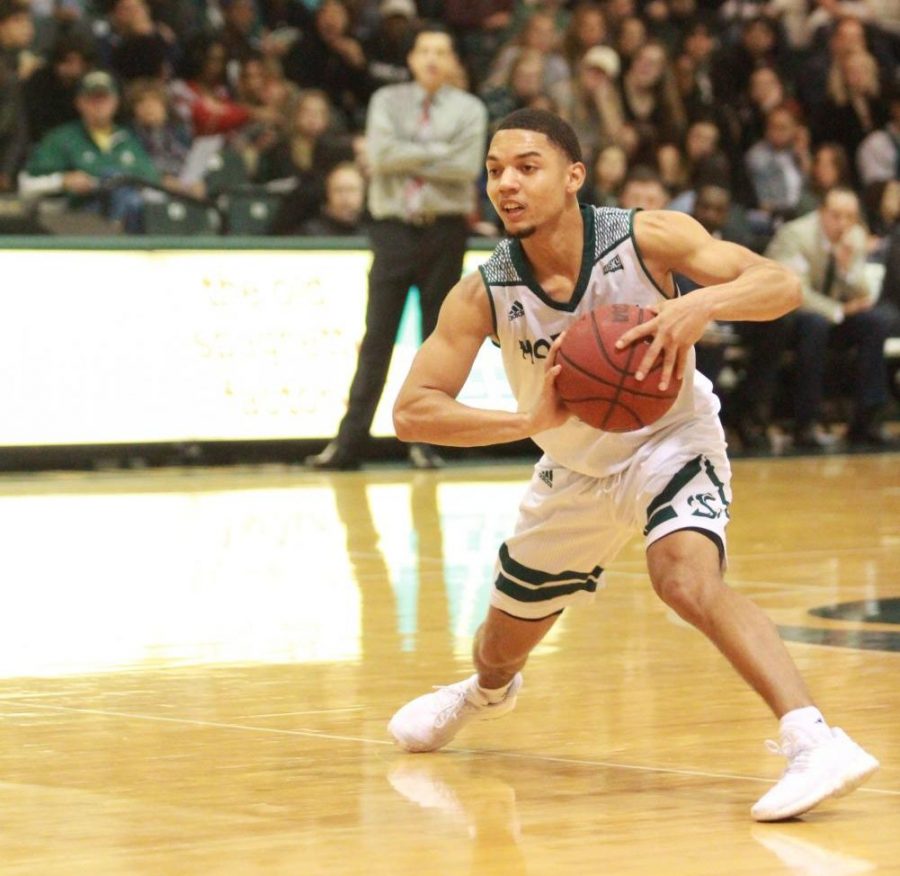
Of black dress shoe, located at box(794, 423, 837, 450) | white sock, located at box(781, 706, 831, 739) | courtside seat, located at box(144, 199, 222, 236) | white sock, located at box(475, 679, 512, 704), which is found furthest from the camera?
black dress shoe, located at box(794, 423, 837, 450)

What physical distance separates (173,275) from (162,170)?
2.28m

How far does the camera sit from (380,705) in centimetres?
564

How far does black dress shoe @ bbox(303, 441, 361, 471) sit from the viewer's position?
12738 millimetres

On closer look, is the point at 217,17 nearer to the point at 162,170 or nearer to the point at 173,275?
the point at 162,170

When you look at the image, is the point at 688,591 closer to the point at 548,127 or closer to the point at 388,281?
the point at 548,127

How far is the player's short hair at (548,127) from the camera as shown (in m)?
4.98

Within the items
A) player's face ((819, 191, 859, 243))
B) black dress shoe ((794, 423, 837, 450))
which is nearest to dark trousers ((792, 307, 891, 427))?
black dress shoe ((794, 423, 837, 450))

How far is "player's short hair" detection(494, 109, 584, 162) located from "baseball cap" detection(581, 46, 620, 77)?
1199 cm

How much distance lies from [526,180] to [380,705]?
152cm

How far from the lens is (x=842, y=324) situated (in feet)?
50.1

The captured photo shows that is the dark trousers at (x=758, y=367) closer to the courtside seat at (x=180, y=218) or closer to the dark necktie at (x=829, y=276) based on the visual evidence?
the dark necktie at (x=829, y=276)

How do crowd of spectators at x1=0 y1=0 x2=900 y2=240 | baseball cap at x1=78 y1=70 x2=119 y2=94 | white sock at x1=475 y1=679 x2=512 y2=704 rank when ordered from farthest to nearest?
crowd of spectators at x1=0 y1=0 x2=900 y2=240, baseball cap at x1=78 y1=70 x2=119 y2=94, white sock at x1=475 y1=679 x2=512 y2=704

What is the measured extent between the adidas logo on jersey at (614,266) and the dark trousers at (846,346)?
395 inches

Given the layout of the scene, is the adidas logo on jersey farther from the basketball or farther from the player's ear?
the basketball
